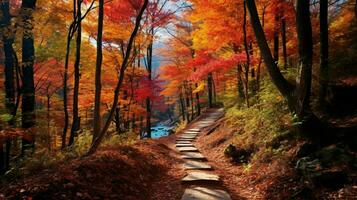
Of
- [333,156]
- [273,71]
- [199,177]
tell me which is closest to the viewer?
[333,156]

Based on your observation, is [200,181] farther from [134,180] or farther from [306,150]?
[306,150]

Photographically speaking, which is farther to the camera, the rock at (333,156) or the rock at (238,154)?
the rock at (238,154)

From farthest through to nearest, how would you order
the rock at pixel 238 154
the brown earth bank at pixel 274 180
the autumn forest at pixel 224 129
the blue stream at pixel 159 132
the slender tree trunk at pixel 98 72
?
the blue stream at pixel 159 132 < the rock at pixel 238 154 < the slender tree trunk at pixel 98 72 < the autumn forest at pixel 224 129 < the brown earth bank at pixel 274 180

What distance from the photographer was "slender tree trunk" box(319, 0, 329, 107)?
286 inches

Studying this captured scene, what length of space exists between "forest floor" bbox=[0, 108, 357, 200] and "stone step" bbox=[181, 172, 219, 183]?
0.19 meters

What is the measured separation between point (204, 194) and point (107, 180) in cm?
202

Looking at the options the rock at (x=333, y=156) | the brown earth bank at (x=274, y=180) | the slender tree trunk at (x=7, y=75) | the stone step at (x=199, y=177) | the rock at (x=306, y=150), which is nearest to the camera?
the brown earth bank at (x=274, y=180)

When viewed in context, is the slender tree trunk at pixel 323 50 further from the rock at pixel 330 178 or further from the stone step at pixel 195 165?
the stone step at pixel 195 165

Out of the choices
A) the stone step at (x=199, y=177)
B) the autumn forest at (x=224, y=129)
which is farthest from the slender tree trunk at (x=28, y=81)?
the stone step at (x=199, y=177)

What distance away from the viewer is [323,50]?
7.38 m

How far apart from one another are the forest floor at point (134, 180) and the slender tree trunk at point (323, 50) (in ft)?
7.85

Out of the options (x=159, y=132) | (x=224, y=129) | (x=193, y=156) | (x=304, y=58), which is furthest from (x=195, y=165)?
(x=159, y=132)

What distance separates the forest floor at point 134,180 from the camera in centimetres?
475

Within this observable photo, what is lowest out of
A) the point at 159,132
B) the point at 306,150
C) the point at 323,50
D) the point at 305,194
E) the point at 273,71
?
the point at 159,132
